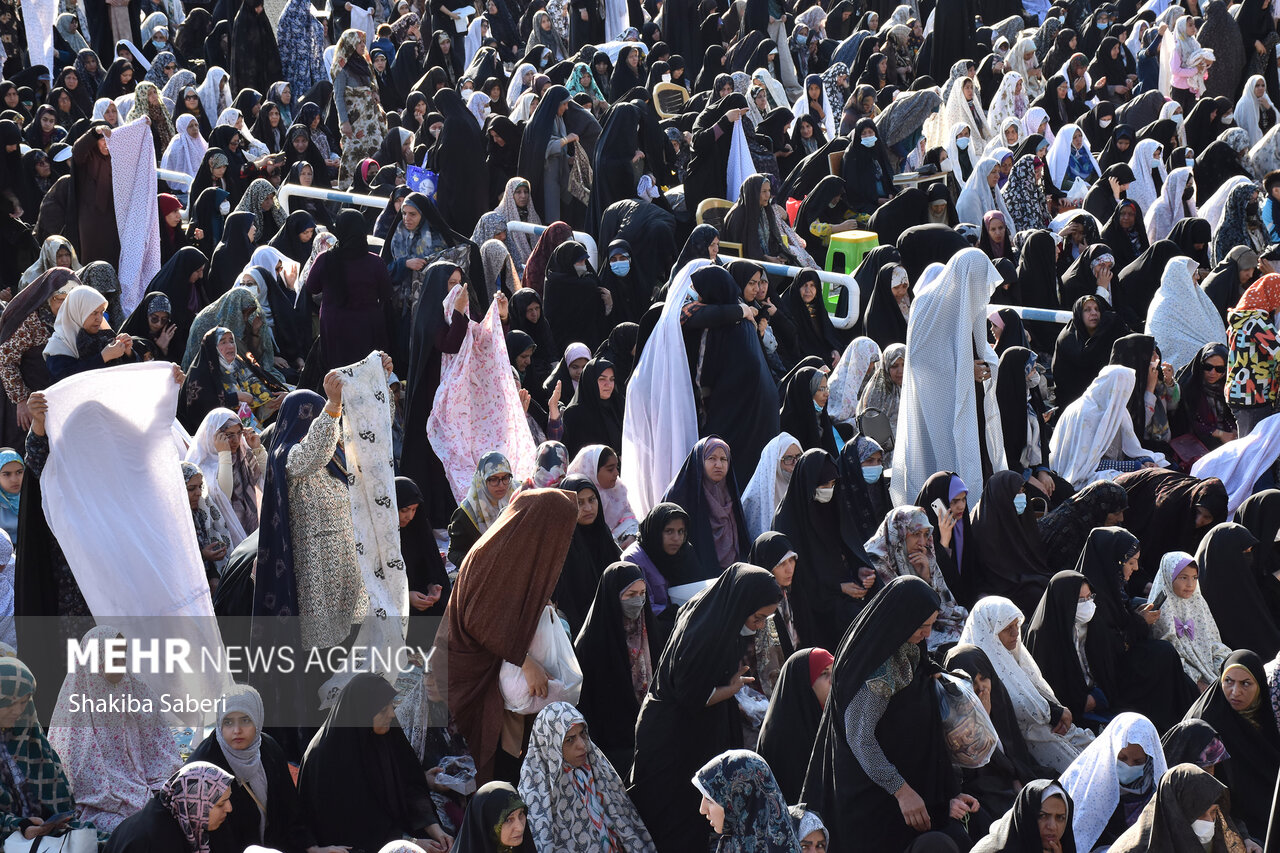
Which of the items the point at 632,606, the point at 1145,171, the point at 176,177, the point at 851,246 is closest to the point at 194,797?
the point at 632,606

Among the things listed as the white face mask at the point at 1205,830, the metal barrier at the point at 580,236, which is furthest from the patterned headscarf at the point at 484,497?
the metal barrier at the point at 580,236

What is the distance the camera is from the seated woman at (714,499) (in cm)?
646

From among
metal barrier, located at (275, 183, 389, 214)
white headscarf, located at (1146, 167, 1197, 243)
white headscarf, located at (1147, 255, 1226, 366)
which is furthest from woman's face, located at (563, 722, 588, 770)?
white headscarf, located at (1146, 167, 1197, 243)

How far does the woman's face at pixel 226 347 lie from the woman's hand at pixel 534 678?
316cm

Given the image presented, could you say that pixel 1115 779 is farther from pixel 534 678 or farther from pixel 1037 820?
pixel 534 678

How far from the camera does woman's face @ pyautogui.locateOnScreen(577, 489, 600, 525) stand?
6.02 meters

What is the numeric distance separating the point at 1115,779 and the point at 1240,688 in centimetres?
74

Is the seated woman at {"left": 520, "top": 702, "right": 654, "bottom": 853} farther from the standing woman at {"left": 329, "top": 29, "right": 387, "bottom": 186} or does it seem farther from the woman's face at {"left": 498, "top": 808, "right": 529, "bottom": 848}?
the standing woman at {"left": 329, "top": 29, "right": 387, "bottom": 186}

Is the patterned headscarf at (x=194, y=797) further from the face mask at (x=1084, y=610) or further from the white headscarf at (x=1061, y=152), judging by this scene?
the white headscarf at (x=1061, y=152)

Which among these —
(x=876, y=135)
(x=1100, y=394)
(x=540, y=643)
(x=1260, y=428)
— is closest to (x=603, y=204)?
(x=876, y=135)

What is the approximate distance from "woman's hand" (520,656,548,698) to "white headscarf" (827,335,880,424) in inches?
132

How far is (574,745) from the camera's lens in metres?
4.73

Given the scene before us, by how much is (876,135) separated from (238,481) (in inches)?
215

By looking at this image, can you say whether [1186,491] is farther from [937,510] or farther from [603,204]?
[603,204]
